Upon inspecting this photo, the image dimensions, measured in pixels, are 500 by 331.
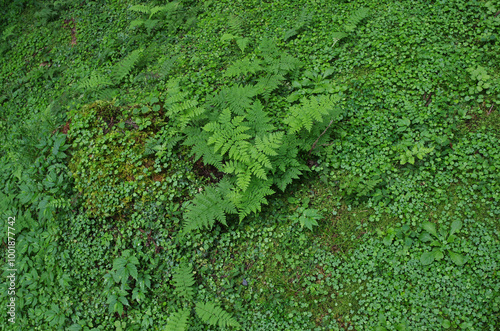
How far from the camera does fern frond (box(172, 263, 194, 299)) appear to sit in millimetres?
4238

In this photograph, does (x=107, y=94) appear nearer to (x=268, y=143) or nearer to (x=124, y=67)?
(x=124, y=67)

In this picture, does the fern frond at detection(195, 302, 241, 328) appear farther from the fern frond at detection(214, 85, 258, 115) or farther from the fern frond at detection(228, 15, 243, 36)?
A: the fern frond at detection(228, 15, 243, 36)

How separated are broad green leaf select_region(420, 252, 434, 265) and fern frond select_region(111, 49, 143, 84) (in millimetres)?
5994

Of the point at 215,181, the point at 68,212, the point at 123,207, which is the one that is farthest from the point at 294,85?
the point at 68,212

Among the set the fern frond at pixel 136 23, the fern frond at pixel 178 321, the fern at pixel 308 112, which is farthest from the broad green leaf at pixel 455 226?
the fern frond at pixel 136 23

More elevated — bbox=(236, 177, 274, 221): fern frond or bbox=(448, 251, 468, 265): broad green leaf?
bbox=(236, 177, 274, 221): fern frond

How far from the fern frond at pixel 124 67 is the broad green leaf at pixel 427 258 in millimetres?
5994

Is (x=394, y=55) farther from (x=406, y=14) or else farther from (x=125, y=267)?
(x=125, y=267)

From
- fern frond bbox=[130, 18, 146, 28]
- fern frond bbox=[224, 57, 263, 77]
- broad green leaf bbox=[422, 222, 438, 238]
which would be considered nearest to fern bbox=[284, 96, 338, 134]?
fern frond bbox=[224, 57, 263, 77]

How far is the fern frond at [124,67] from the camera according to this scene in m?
6.38

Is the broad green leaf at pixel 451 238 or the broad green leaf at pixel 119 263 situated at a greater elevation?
the broad green leaf at pixel 119 263

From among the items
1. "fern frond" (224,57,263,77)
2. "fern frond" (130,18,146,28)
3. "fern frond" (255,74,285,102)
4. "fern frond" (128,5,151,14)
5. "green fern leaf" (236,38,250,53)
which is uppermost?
"fern frond" (128,5,151,14)

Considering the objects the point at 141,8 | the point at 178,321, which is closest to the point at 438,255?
the point at 178,321

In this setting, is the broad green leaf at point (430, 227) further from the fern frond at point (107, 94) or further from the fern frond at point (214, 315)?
the fern frond at point (107, 94)
